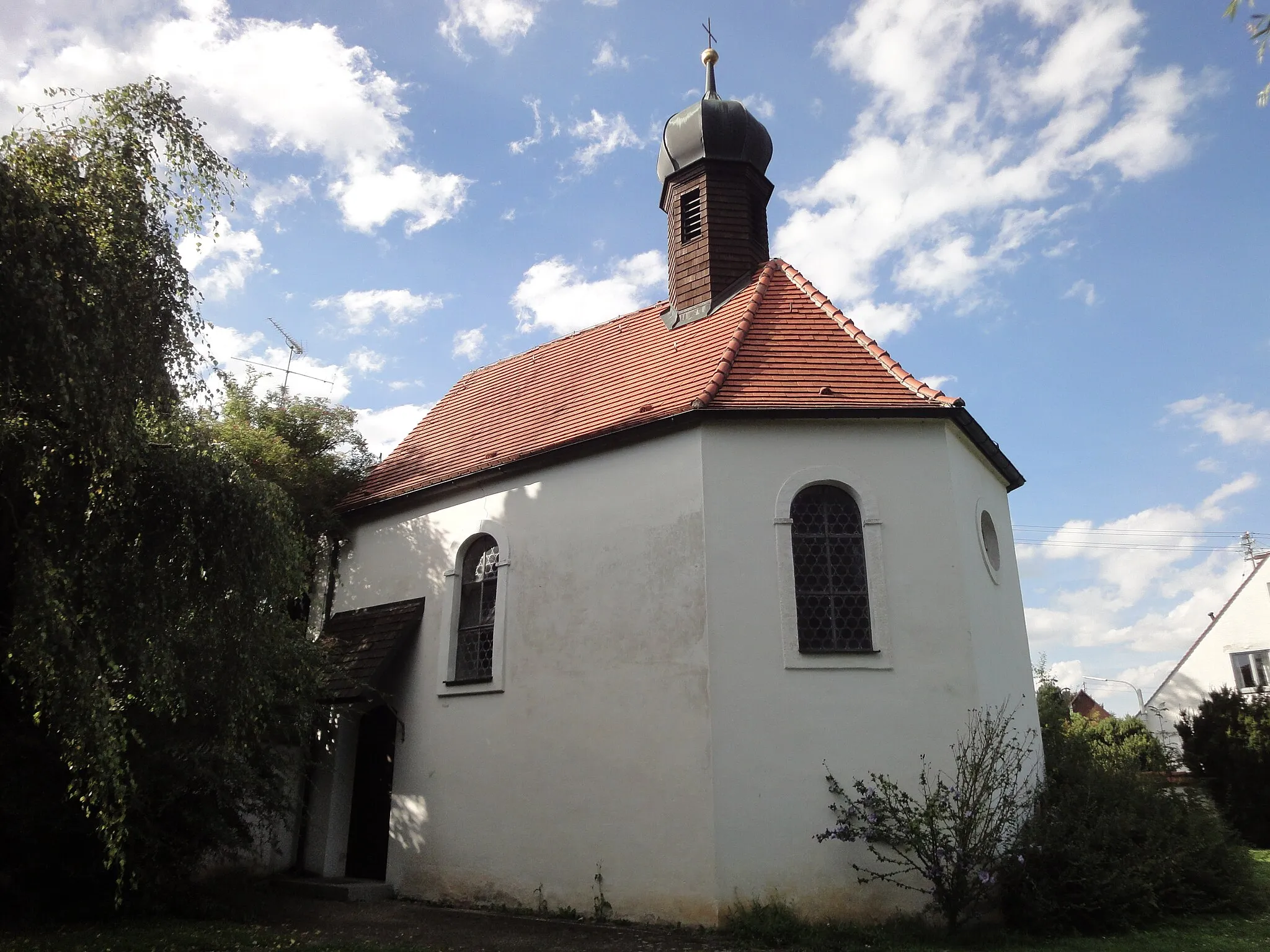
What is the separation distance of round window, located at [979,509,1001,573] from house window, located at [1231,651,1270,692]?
59.5 ft

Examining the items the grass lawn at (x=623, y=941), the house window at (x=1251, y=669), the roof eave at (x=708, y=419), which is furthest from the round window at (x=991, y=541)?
the house window at (x=1251, y=669)

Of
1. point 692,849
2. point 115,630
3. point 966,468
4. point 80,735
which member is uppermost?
point 966,468

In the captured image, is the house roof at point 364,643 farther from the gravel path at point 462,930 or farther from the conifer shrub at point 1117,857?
the conifer shrub at point 1117,857

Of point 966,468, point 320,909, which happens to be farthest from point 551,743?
point 966,468

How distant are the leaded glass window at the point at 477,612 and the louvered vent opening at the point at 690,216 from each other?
5770mm

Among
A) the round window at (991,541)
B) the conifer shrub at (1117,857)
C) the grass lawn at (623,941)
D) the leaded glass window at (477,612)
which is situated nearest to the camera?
the grass lawn at (623,941)

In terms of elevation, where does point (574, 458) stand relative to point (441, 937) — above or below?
above

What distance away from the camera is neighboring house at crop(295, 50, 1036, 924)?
355 inches

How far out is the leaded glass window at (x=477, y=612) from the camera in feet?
38.1

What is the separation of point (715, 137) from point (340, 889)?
12.0 meters

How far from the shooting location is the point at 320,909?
10398mm

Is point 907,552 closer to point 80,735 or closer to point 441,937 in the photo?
point 441,937

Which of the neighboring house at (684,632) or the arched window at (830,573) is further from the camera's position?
the arched window at (830,573)

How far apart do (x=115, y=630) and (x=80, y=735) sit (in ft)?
3.22
